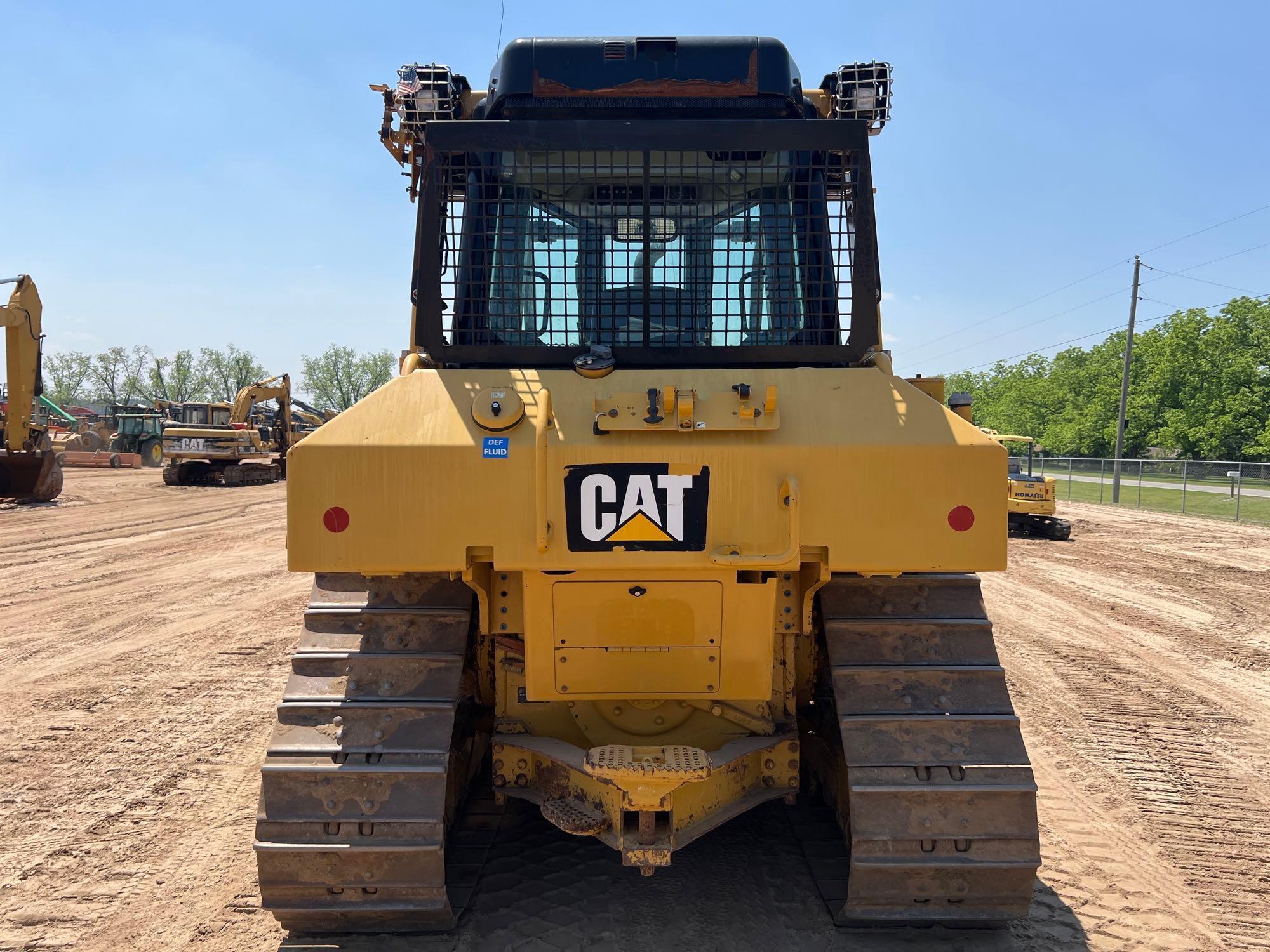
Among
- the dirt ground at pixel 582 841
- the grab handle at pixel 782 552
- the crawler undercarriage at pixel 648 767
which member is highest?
the grab handle at pixel 782 552

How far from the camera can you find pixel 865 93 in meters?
3.63

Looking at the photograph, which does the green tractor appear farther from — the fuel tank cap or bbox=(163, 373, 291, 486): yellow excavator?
the fuel tank cap

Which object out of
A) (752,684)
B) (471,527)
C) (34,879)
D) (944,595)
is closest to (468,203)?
(471,527)

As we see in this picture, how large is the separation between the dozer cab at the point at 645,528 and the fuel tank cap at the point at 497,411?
11 millimetres

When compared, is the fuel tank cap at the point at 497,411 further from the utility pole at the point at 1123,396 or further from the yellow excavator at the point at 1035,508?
the utility pole at the point at 1123,396

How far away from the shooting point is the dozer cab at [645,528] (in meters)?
2.84

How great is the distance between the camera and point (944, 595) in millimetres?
3387

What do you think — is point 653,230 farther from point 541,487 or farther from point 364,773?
point 364,773

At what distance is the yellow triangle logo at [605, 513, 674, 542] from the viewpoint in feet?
9.30

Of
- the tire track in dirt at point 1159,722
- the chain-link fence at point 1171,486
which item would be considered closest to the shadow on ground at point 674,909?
the tire track in dirt at point 1159,722

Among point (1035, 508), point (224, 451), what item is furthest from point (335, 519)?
point (224, 451)

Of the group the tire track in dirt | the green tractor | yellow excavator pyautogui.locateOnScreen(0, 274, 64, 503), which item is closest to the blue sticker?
the tire track in dirt

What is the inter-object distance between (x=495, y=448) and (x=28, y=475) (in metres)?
21.9

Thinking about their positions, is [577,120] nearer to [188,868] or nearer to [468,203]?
[468,203]
